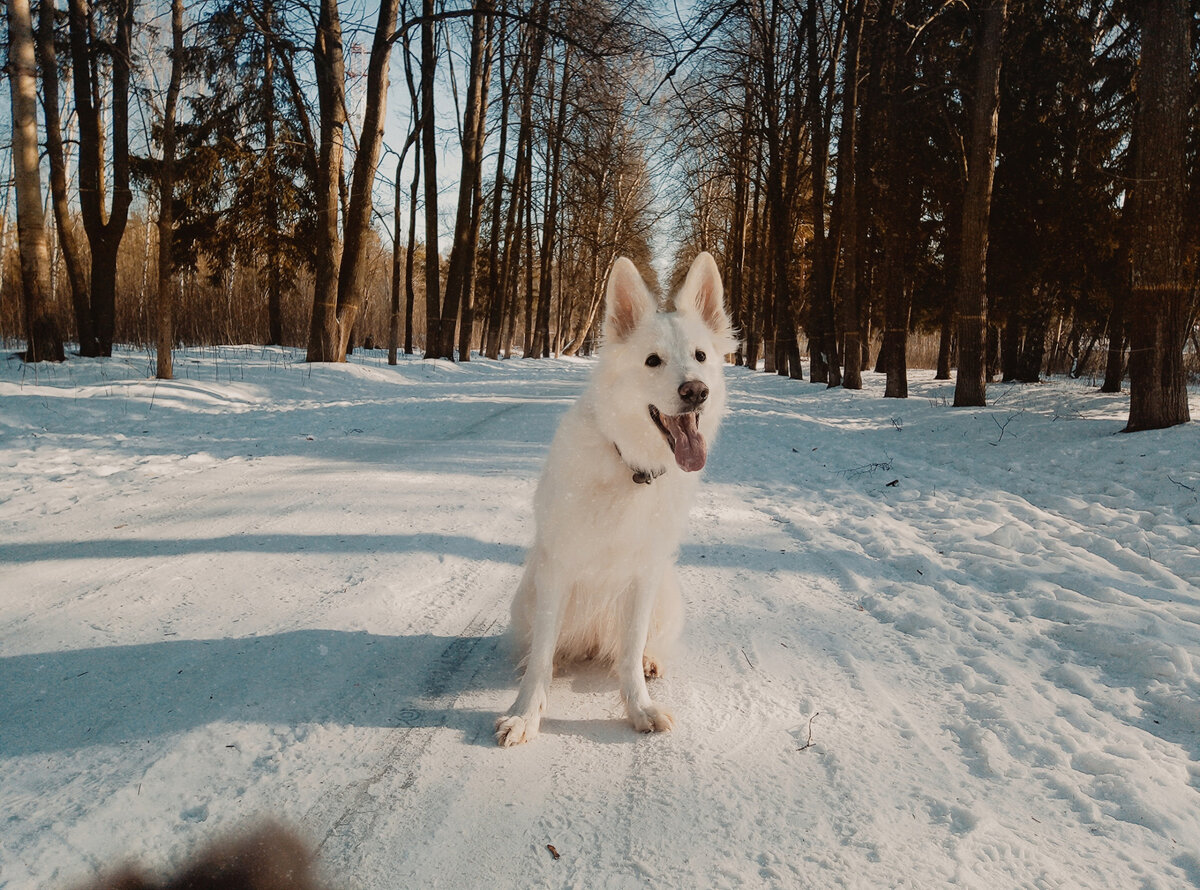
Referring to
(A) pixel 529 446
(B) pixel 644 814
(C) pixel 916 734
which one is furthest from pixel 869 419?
(B) pixel 644 814

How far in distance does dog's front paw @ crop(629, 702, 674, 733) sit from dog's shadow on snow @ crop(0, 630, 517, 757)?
1.78 feet

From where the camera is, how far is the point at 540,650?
2.53 metres

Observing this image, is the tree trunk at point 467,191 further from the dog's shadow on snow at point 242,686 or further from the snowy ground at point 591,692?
the dog's shadow on snow at point 242,686

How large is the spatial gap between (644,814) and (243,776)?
1.24m

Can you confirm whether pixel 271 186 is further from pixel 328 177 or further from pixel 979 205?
pixel 979 205

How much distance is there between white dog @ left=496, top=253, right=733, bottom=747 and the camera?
2498mm

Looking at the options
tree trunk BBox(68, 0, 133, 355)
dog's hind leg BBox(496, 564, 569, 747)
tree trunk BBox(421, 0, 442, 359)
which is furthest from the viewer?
tree trunk BBox(421, 0, 442, 359)

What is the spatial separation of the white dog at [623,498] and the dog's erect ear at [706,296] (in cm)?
19

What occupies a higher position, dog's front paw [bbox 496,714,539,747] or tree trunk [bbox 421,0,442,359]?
tree trunk [bbox 421,0,442,359]

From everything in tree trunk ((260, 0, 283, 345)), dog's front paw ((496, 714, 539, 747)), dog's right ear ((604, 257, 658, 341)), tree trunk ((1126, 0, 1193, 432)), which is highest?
tree trunk ((260, 0, 283, 345))

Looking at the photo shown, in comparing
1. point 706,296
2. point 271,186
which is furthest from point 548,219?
point 706,296

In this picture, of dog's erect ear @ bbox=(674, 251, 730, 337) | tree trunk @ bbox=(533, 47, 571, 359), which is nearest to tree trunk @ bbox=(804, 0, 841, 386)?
tree trunk @ bbox=(533, 47, 571, 359)

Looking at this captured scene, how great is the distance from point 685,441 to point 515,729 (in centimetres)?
123

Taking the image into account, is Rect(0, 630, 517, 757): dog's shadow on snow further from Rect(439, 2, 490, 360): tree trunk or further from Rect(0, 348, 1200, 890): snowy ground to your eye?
Rect(439, 2, 490, 360): tree trunk
